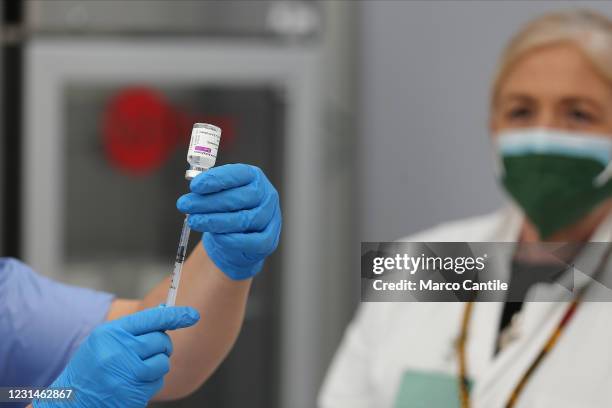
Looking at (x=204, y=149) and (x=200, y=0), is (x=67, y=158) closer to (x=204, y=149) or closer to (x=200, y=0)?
(x=200, y=0)

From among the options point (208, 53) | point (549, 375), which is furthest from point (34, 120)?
point (549, 375)

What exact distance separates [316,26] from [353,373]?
3.05ft

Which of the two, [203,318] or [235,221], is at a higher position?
[235,221]

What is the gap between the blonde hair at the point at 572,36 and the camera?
0.99m

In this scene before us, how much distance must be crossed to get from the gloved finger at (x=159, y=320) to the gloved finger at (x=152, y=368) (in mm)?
29

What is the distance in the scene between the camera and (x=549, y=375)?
3.06 feet

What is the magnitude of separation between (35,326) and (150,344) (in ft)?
0.95

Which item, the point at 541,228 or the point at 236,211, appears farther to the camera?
A: the point at 541,228

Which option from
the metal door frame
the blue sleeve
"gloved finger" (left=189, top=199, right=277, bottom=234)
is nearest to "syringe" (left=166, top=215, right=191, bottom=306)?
"gloved finger" (left=189, top=199, right=277, bottom=234)

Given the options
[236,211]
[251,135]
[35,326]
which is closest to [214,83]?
[251,135]

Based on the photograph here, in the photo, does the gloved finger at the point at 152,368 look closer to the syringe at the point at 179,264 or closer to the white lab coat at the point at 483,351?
the syringe at the point at 179,264

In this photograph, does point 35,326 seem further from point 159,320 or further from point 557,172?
point 557,172

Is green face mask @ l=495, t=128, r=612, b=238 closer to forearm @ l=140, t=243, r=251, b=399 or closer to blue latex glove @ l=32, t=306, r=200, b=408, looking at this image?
forearm @ l=140, t=243, r=251, b=399

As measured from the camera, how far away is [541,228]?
1045mm
